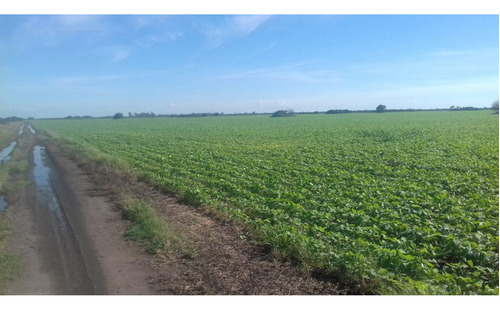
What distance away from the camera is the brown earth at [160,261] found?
16.1 ft

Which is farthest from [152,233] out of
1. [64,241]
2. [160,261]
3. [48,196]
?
[48,196]

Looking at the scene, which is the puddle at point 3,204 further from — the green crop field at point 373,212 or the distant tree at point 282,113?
the distant tree at point 282,113

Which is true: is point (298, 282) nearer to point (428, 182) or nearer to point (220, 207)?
point (220, 207)

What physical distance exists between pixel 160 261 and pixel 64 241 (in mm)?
2401

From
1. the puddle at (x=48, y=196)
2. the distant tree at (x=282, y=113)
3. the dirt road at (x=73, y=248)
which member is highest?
the distant tree at (x=282, y=113)

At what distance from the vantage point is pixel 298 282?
4992 millimetres

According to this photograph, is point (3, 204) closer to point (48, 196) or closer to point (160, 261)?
point (48, 196)

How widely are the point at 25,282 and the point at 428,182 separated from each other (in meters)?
10.4

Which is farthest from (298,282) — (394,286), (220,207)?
(220,207)

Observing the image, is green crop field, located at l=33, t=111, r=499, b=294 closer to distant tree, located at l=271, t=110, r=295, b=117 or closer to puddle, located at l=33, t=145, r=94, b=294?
puddle, located at l=33, t=145, r=94, b=294

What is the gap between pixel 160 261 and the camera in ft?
19.0

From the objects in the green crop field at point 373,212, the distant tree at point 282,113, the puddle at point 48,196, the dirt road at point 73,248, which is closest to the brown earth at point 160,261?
the dirt road at point 73,248

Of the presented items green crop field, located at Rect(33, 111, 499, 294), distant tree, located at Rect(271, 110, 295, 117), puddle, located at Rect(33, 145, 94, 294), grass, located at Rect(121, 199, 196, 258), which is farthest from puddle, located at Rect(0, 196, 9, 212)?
distant tree, located at Rect(271, 110, 295, 117)

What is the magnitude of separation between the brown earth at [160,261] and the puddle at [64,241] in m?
0.07
